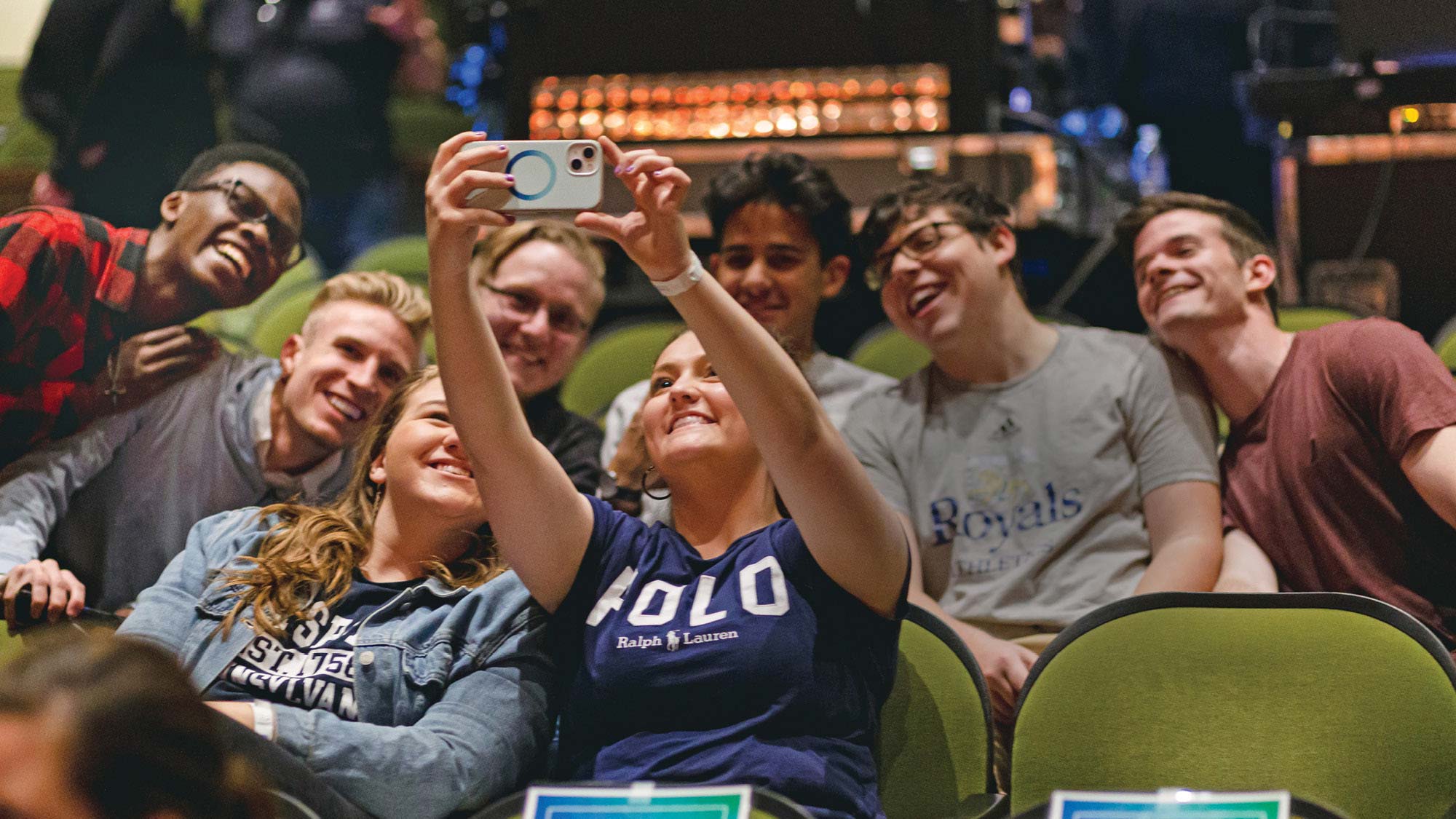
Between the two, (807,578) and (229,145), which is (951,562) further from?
(229,145)

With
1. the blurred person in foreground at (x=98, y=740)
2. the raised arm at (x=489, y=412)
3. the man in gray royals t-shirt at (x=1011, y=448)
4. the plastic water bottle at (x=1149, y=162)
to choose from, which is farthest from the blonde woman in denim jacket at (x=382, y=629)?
the plastic water bottle at (x=1149, y=162)

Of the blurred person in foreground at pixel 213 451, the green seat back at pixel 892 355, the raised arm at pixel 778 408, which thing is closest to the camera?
the raised arm at pixel 778 408

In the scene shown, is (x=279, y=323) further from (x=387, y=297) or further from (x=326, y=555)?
(x=326, y=555)

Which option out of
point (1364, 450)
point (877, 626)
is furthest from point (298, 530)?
point (1364, 450)

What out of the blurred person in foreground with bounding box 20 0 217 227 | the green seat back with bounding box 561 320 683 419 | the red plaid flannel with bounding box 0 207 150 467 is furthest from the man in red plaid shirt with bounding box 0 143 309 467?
the green seat back with bounding box 561 320 683 419

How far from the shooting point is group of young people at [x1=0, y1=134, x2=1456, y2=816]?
1.46m

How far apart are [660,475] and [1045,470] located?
707 mm

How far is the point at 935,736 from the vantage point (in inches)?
65.9

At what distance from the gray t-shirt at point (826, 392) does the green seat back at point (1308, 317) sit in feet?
2.83

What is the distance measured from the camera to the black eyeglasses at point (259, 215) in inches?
83.0

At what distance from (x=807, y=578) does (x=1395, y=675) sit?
70 cm

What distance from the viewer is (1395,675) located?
4.95ft

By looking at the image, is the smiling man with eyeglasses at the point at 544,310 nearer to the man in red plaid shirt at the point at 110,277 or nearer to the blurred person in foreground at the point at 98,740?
the man in red plaid shirt at the point at 110,277

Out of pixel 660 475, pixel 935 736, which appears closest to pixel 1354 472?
pixel 935 736
